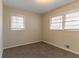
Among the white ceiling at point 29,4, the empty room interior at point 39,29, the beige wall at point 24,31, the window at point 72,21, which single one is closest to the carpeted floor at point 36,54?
the empty room interior at point 39,29

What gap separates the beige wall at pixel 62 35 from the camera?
3.17m

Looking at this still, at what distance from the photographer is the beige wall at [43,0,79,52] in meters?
3.17

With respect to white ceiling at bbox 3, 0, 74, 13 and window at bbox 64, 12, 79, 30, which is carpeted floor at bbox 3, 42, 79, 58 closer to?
window at bbox 64, 12, 79, 30

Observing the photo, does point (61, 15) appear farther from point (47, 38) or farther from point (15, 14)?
point (15, 14)

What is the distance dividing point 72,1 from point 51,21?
186 centimetres

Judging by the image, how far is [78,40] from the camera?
303cm

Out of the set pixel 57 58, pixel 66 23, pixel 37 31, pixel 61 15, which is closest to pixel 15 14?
pixel 37 31

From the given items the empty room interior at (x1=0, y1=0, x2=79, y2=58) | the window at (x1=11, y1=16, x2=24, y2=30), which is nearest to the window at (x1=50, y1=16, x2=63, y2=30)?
the empty room interior at (x1=0, y1=0, x2=79, y2=58)

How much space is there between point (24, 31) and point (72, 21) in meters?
2.82

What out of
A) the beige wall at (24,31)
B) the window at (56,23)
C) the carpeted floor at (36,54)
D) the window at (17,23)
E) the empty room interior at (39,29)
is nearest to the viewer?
the carpeted floor at (36,54)

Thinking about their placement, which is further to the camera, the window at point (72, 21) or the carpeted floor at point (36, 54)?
the window at point (72, 21)

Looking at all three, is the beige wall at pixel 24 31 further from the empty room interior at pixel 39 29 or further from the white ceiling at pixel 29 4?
the white ceiling at pixel 29 4

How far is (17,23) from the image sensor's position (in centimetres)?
438

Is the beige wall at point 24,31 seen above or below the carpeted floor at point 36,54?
Answer: above
